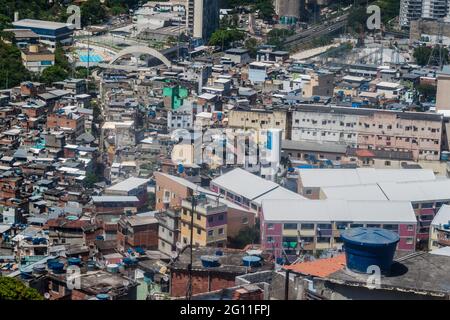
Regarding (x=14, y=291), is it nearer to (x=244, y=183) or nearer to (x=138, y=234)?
(x=138, y=234)

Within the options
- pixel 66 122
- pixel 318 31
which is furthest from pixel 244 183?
pixel 318 31

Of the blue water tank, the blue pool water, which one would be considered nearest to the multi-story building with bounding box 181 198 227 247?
the blue water tank

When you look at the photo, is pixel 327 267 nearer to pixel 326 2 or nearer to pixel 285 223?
pixel 285 223

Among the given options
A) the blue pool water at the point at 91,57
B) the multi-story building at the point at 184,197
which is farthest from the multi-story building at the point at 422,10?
the multi-story building at the point at 184,197

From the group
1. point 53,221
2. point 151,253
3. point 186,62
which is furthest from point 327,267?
point 186,62
